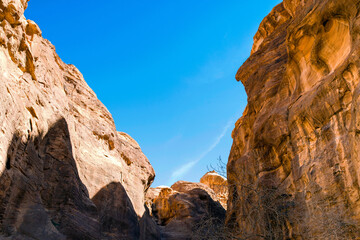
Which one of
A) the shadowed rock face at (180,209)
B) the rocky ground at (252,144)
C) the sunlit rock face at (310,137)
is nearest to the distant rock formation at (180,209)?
the shadowed rock face at (180,209)

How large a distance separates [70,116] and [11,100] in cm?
829

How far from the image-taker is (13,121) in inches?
482

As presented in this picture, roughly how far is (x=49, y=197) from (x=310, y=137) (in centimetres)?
1221

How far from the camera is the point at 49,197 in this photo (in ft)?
49.6

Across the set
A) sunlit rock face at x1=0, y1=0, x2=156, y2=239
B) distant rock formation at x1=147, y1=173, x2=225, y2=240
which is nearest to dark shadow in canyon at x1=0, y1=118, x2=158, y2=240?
sunlit rock face at x1=0, y1=0, x2=156, y2=239

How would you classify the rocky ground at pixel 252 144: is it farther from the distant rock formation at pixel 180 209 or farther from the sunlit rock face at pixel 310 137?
the distant rock formation at pixel 180 209

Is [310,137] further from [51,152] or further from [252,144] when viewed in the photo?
[51,152]

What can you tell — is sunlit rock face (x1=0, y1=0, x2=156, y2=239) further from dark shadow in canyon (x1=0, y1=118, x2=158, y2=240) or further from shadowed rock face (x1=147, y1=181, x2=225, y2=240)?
shadowed rock face (x1=147, y1=181, x2=225, y2=240)

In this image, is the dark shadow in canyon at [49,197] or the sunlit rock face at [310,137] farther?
the dark shadow in canyon at [49,197]

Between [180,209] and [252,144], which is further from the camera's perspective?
[180,209]

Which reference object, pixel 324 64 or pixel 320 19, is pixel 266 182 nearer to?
pixel 324 64

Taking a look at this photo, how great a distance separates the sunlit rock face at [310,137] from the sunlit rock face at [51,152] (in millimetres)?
8182

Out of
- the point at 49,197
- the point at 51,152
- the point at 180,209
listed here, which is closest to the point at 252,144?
the point at 51,152

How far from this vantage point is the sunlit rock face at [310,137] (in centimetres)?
1088
